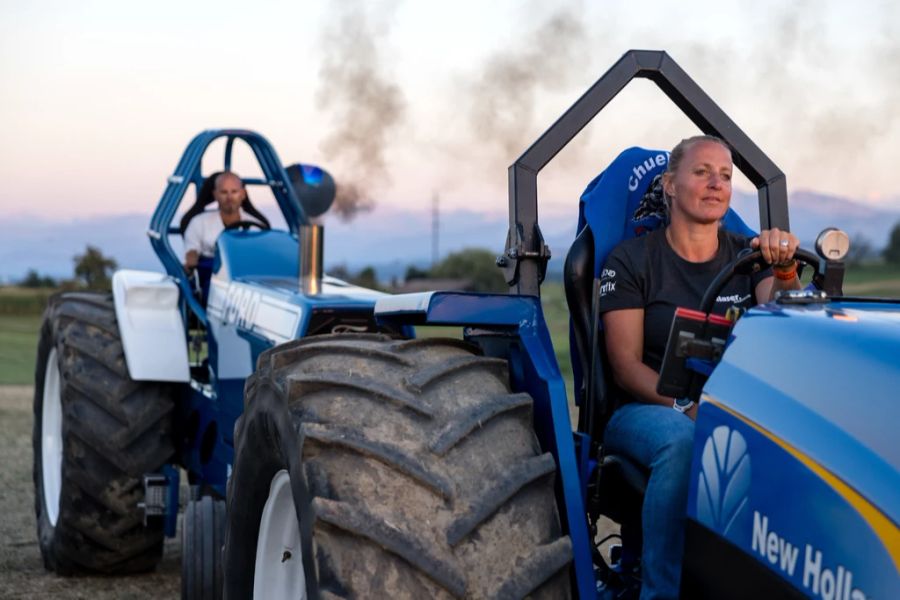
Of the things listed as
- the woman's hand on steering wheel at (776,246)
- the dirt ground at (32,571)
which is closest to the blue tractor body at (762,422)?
the woman's hand on steering wheel at (776,246)

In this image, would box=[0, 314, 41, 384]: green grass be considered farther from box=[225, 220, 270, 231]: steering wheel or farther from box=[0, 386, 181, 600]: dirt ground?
box=[225, 220, 270, 231]: steering wheel

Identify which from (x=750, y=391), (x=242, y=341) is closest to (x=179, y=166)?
(x=242, y=341)

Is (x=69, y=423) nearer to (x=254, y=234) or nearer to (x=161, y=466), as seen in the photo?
(x=161, y=466)

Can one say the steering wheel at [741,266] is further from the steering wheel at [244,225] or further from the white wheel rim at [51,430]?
the white wheel rim at [51,430]

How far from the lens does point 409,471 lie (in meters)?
3.04

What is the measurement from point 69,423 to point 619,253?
350cm

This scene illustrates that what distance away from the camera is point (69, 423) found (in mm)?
6723

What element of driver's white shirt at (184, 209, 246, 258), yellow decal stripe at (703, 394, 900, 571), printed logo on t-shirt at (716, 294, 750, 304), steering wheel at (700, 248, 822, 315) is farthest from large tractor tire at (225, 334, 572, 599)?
driver's white shirt at (184, 209, 246, 258)

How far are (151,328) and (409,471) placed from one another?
4.25m

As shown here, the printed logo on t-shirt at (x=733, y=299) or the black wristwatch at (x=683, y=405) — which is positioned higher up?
the printed logo on t-shirt at (x=733, y=299)

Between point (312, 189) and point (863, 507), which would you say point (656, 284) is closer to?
point (863, 507)

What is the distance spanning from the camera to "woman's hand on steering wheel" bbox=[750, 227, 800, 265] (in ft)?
11.7

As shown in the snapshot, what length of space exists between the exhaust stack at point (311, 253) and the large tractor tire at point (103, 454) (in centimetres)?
87

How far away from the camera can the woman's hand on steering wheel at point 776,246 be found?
3.58 meters
